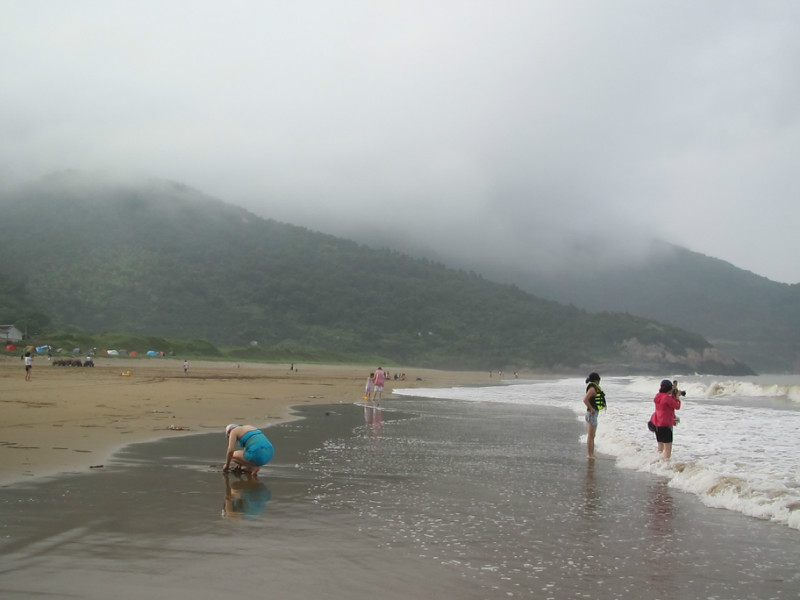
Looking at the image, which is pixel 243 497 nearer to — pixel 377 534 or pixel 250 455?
pixel 250 455

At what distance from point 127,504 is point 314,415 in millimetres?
12825

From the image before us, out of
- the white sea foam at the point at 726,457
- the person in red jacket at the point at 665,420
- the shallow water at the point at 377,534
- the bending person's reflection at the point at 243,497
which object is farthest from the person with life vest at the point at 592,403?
the bending person's reflection at the point at 243,497

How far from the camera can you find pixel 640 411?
24625 millimetres

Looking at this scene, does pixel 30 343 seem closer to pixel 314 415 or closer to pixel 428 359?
pixel 314 415

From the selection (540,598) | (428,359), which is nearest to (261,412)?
(540,598)

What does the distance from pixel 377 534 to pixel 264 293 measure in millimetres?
112373

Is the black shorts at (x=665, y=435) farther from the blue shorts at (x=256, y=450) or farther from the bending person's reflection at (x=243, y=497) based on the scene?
the bending person's reflection at (x=243, y=497)

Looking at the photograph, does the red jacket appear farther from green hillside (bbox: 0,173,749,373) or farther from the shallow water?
green hillside (bbox: 0,173,749,373)

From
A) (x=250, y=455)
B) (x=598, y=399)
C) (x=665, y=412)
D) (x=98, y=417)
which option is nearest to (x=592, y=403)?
(x=598, y=399)

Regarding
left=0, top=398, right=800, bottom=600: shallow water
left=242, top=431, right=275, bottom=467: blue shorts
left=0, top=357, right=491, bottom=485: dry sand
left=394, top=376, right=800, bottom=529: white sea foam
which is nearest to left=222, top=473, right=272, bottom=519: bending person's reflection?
left=0, top=398, right=800, bottom=600: shallow water

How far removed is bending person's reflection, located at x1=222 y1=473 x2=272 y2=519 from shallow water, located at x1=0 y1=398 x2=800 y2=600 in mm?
34

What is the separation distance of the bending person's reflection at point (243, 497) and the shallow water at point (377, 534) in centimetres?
3

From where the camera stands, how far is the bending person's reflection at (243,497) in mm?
7141

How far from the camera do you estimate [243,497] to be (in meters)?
7.95
